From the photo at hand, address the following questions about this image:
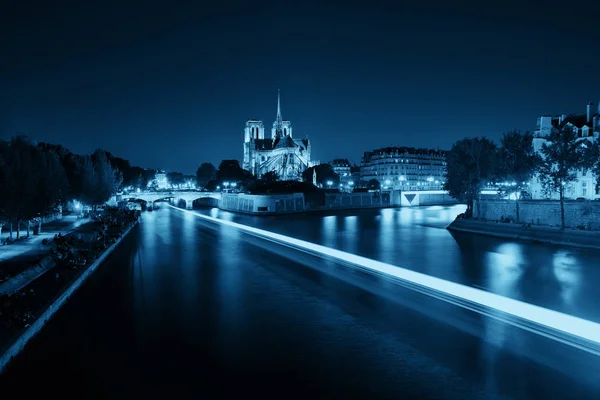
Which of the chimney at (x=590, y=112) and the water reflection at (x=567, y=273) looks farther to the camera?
the chimney at (x=590, y=112)

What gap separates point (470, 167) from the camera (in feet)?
156

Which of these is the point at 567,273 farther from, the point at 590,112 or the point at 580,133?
the point at 590,112

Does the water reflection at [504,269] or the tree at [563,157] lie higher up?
the tree at [563,157]

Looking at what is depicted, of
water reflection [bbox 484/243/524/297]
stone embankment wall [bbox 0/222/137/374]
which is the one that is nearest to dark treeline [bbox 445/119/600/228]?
water reflection [bbox 484/243/524/297]

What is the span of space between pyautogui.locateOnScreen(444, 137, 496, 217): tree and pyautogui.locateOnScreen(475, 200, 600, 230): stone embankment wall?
221 cm

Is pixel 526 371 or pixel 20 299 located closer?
pixel 526 371

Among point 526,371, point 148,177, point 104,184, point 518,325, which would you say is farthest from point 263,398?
point 148,177

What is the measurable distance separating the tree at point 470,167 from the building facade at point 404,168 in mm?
107269

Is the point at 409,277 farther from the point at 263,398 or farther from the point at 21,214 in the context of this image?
the point at 21,214

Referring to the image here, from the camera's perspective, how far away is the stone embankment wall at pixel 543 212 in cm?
3338

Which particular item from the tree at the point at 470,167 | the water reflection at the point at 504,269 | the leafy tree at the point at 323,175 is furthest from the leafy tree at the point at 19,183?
the leafy tree at the point at 323,175

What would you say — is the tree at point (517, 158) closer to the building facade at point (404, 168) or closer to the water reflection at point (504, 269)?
the water reflection at point (504, 269)

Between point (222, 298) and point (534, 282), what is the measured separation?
12.9 metres

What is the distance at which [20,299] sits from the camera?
12648 mm
